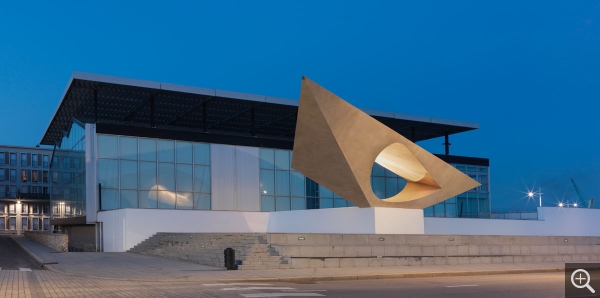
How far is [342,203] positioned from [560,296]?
34.8 meters

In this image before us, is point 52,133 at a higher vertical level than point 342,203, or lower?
higher

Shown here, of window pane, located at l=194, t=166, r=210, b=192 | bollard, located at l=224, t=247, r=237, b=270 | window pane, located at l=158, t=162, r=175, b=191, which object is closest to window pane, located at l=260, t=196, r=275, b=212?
window pane, located at l=194, t=166, r=210, b=192

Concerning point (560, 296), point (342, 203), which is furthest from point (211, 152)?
point (560, 296)

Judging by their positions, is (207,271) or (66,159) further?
(66,159)

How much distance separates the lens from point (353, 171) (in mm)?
27516

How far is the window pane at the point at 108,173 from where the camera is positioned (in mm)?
39750

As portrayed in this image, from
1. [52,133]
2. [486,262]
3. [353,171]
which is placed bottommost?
[486,262]

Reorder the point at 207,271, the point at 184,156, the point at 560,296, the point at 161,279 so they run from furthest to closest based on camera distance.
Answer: the point at 184,156, the point at 207,271, the point at 161,279, the point at 560,296

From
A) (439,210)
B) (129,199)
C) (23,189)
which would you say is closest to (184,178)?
(129,199)

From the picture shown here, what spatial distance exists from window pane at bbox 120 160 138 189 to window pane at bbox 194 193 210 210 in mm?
4264

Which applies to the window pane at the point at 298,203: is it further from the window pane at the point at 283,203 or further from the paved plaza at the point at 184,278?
the paved plaza at the point at 184,278

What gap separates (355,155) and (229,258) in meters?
8.03

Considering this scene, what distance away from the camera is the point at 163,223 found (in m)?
38.4

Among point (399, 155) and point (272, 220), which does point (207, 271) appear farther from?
point (272, 220)
